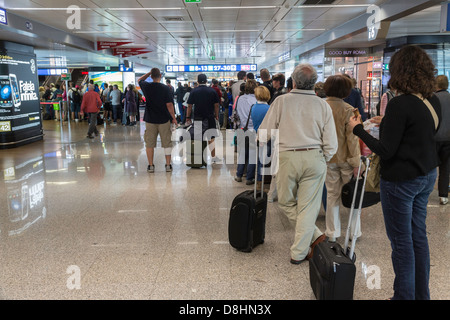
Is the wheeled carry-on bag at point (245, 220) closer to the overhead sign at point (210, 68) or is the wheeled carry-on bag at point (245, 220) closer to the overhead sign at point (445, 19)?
the overhead sign at point (445, 19)

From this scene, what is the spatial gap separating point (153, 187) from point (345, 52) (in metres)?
11.4

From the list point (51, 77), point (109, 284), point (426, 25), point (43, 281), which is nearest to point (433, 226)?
point (109, 284)

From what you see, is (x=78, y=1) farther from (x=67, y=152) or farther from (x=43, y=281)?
(x=43, y=281)

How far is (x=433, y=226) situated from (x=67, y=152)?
25.7ft

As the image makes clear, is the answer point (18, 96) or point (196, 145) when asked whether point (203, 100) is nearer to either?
point (196, 145)

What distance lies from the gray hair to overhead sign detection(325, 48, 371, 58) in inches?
488

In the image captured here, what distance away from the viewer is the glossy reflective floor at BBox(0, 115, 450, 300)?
293 cm

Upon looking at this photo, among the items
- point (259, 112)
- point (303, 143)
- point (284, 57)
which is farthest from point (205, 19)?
→ point (284, 57)

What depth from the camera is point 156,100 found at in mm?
6688

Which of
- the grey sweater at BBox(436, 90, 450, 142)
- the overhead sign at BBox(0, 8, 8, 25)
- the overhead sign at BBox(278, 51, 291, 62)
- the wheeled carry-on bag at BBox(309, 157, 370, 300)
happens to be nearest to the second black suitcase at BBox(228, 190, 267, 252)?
the wheeled carry-on bag at BBox(309, 157, 370, 300)

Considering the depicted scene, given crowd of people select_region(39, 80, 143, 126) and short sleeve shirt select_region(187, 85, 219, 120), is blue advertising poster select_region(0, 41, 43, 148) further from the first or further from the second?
short sleeve shirt select_region(187, 85, 219, 120)

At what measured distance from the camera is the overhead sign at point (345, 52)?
14.9 m

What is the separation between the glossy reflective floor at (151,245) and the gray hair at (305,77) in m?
1.42

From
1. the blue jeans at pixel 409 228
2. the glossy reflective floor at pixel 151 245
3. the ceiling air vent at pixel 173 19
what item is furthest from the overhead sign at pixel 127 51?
the blue jeans at pixel 409 228
